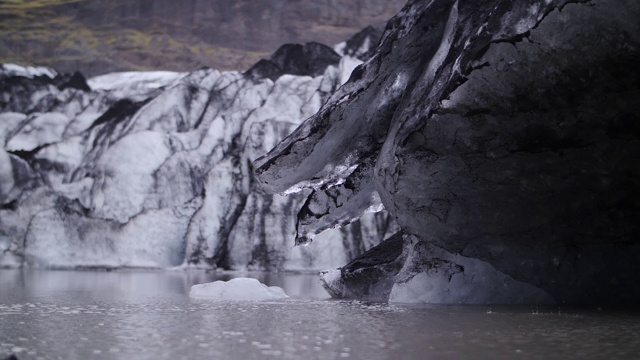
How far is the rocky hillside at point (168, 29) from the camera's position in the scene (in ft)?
74.9

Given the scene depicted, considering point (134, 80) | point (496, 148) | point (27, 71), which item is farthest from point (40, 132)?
point (496, 148)

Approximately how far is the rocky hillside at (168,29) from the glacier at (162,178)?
8.24ft

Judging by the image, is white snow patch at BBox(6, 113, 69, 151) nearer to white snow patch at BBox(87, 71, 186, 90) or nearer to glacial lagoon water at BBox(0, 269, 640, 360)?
white snow patch at BBox(87, 71, 186, 90)

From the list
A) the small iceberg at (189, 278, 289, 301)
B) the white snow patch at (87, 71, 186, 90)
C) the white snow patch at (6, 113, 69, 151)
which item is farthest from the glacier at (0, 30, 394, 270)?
the small iceberg at (189, 278, 289, 301)

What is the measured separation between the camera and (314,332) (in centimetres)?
339

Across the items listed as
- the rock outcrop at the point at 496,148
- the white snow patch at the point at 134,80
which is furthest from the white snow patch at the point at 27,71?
the rock outcrop at the point at 496,148

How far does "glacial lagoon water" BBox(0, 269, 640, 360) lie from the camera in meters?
2.66

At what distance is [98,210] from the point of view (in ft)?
53.2

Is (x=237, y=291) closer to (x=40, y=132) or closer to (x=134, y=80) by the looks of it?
(x=40, y=132)

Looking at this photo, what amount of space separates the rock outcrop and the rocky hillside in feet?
56.5

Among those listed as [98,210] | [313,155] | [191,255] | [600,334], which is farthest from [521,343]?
[98,210]

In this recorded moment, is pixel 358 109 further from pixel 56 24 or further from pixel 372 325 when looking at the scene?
pixel 56 24

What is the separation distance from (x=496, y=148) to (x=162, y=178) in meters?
13.0

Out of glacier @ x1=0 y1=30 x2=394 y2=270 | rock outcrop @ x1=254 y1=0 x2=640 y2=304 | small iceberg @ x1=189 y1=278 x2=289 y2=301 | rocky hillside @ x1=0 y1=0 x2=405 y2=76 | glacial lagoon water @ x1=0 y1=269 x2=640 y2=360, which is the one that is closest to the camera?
glacial lagoon water @ x1=0 y1=269 x2=640 y2=360
